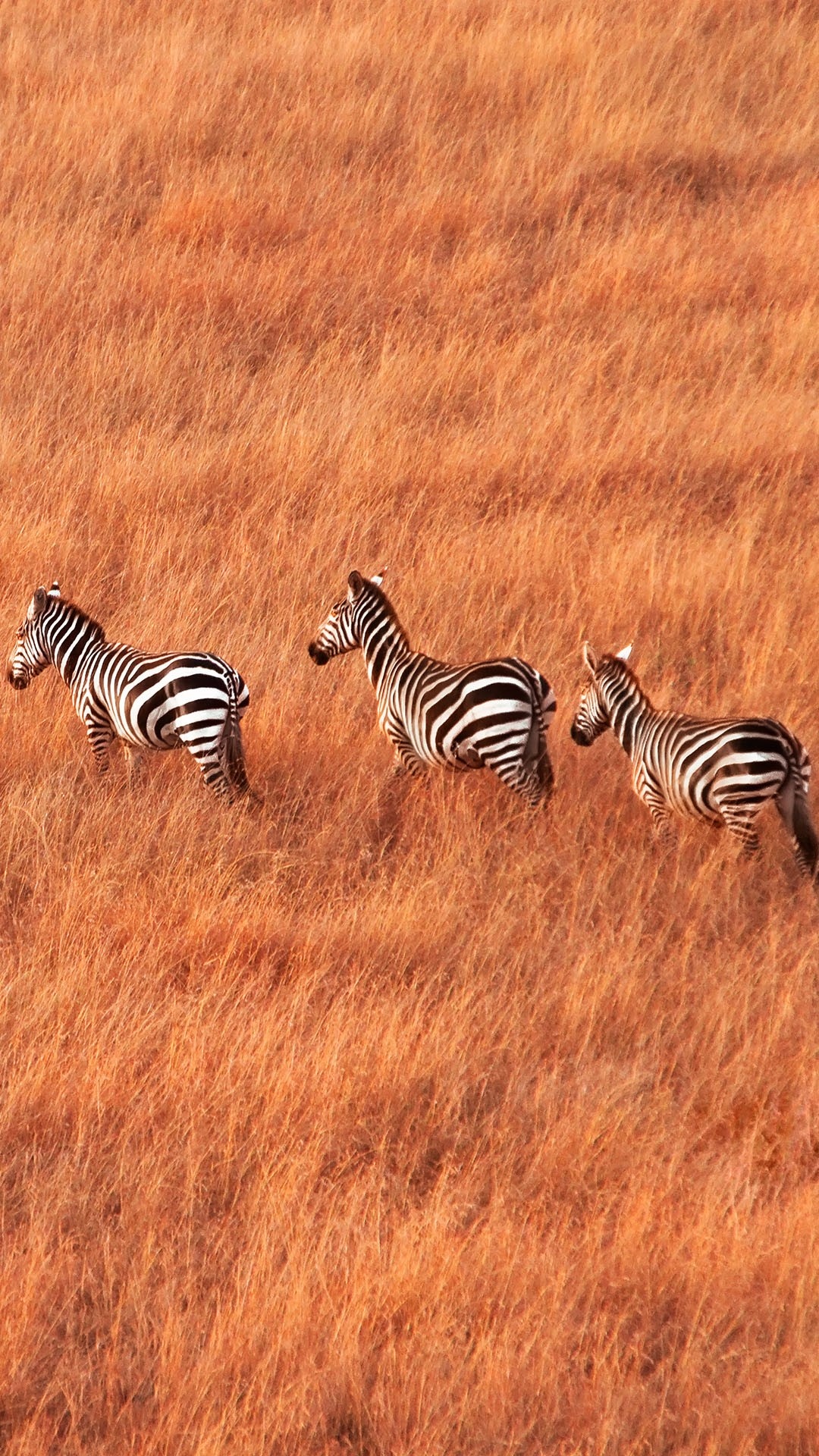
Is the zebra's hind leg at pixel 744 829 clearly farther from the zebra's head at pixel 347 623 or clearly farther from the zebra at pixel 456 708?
the zebra's head at pixel 347 623

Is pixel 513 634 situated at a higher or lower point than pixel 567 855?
higher

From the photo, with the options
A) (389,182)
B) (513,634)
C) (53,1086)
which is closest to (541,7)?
(389,182)

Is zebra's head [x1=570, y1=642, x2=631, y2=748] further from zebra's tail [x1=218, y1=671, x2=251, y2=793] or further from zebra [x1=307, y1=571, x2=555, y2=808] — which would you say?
zebra's tail [x1=218, y1=671, x2=251, y2=793]

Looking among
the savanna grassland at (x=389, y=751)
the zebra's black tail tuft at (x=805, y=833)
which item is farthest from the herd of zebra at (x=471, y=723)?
the savanna grassland at (x=389, y=751)

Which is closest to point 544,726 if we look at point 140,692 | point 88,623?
point 140,692

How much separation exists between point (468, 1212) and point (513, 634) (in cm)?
468

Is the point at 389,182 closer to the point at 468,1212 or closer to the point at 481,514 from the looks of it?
the point at 481,514

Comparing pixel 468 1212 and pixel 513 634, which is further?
pixel 513 634

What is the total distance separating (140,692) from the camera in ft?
23.0

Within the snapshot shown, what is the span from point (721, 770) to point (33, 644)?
368 cm

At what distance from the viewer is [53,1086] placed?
5.25m

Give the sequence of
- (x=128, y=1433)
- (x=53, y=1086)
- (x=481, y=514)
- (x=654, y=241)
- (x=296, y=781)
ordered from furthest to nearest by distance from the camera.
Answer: (x=654, y=241) < (x=481, y=514) < (x=296, y=781) < (x=53, y=1086) < (x=128, y=1433)

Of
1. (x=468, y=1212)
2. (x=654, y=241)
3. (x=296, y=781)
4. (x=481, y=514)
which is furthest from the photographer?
(x=654, y=241)

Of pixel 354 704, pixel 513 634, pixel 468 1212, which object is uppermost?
pixel 513 634
